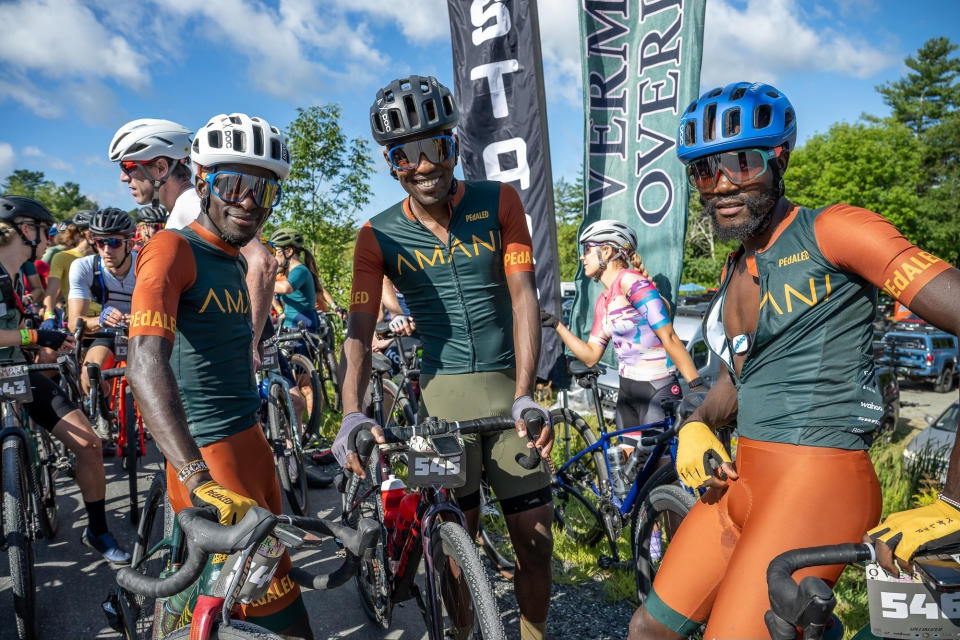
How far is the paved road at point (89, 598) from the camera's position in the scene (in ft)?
12.5

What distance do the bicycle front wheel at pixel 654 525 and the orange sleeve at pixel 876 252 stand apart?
6.03ft

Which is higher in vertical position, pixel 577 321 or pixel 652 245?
pixel 652 245

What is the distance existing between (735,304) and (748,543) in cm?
83

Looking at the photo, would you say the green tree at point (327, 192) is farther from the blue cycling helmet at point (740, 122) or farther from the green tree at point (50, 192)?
the green tree at point (50, 192)

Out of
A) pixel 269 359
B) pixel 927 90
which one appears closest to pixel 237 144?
pixel 269 359

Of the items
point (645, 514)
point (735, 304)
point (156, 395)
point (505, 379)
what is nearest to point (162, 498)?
point (156, 395)

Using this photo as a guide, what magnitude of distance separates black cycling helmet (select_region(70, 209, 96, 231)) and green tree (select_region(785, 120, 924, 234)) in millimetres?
49436

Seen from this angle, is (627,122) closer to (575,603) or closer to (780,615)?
(575,603)

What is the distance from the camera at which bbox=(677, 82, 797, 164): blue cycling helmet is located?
216cm

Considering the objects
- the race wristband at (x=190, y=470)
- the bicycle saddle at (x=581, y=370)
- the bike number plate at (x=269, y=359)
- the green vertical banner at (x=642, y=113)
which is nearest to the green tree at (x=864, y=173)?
the green vertical banner at (x=642, y=113)

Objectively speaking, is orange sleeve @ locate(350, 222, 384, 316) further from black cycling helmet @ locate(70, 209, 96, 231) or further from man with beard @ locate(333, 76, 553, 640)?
black cycling helmet @ locate(70, 209, 96, 231)

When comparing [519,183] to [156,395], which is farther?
[519,183]

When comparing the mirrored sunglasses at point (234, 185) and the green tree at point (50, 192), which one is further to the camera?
the green tree at point (50, 192)

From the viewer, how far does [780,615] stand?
4.49 ft
